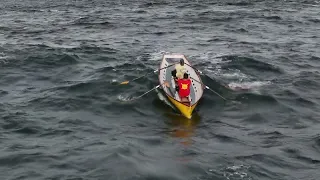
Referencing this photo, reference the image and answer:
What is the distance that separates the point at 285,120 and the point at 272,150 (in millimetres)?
3455

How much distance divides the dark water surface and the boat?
0.55 meters

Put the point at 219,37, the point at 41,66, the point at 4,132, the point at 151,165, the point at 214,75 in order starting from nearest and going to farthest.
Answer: the point at 151,165, the point at 4,132, the point at 214,75, the point at 41,66, the point at 219,37

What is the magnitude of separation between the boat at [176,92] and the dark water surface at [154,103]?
0.55m

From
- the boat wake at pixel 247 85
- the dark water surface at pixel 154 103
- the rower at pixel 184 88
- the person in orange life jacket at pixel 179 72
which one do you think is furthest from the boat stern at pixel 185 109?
the boat wake at pixel 247 85

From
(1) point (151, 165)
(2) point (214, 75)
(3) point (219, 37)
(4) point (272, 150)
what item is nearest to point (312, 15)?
(3) point (219, 37)

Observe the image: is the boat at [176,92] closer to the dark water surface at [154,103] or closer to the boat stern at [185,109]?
the boat stern at [185,109]

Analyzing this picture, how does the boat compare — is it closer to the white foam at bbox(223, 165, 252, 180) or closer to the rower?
the rower

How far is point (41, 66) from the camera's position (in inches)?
1085

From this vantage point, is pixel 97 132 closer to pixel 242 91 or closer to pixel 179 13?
pixel 242 91

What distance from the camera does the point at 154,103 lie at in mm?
21641

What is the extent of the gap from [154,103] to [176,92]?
4.06ft

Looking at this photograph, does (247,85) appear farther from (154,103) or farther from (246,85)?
(154,103)

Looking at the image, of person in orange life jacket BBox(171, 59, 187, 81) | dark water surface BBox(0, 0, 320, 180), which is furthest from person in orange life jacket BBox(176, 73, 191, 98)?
person in orange life jacket BBox(171, 59, 187, 81)

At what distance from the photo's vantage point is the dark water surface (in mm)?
15516
